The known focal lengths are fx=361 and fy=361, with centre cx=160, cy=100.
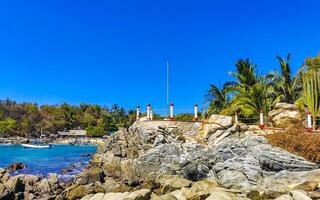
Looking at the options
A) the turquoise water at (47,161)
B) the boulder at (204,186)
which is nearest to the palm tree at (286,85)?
the boulder at (204,186)

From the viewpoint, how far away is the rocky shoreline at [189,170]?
15.7 m

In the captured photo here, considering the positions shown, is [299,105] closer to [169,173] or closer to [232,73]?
[232,73]

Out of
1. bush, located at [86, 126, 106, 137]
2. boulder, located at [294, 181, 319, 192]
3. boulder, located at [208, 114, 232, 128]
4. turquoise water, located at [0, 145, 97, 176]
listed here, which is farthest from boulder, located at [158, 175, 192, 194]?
bush, located at [86, 126, 106, 137]

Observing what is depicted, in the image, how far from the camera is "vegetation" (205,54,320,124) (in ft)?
→ 78.3

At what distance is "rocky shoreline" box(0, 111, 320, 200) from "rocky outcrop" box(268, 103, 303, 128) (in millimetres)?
3172

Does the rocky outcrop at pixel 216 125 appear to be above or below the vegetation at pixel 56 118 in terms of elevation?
below

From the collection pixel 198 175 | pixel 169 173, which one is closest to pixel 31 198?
pixel 169 173

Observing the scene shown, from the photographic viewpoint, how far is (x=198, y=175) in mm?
20172

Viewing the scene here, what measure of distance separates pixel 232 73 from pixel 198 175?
1601cm

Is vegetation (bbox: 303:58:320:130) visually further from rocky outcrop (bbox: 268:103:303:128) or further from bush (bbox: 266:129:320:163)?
bush (bbox: 266:129:320:163)

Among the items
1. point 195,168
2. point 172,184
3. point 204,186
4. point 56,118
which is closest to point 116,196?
point 172,184

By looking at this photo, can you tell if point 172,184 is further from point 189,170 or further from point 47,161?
point 47,161

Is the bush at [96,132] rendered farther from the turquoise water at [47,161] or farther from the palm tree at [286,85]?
the palm tree at [286,85]

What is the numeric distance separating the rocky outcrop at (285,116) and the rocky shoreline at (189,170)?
317cm
